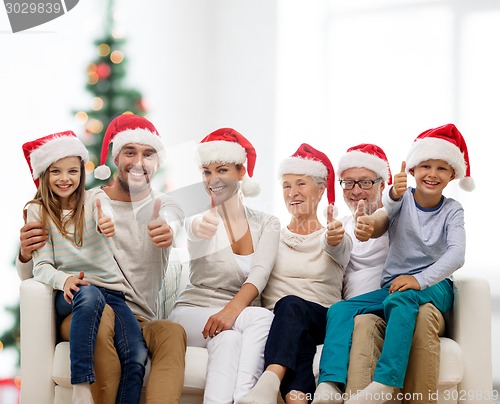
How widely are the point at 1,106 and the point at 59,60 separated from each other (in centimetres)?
45

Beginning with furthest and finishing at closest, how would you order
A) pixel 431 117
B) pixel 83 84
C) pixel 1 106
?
pixel 431 117 < pixel 83 84 < pixel 1 106

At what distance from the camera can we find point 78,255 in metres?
2.32

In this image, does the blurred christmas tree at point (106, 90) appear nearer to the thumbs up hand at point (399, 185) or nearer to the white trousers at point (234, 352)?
the white trousers at point (234, 352)

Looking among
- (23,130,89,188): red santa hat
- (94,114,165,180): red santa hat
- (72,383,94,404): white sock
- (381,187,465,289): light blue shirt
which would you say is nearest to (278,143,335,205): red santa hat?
(381,187,465,289): light blue shirt

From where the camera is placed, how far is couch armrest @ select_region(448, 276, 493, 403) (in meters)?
2.24

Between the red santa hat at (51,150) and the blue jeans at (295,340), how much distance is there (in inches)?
34.1

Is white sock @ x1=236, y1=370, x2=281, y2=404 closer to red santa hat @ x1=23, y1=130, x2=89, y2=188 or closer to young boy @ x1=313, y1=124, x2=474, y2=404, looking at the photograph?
young boy @ x1=313, y1=124, x2=474, y2=404

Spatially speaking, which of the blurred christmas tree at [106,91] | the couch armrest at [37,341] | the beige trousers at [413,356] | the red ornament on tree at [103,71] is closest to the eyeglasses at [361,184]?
the beige trousers at [413,356]

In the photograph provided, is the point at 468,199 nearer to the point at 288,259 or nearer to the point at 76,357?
the point at 288,259

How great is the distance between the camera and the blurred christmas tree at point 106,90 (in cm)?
355

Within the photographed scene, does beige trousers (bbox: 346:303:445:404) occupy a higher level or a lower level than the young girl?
lower

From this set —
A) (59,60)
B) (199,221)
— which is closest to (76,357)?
(199,221)

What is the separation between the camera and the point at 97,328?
211 centimetres

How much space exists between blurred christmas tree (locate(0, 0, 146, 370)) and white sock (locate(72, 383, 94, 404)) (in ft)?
5.31
